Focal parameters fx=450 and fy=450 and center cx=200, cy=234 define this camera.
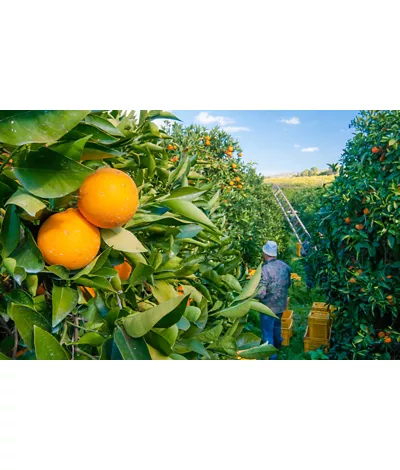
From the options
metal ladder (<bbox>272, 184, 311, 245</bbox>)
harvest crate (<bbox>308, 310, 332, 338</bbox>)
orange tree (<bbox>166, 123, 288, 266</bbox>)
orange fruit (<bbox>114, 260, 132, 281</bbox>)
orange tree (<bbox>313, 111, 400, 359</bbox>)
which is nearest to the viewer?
orange fruit (<bbox>114, 260, 132, 281</bbox>)

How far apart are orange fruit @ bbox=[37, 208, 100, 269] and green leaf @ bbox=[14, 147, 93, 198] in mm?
26

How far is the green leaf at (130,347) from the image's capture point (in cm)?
22

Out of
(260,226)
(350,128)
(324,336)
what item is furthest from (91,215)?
(260,226)

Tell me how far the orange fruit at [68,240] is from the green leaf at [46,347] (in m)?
0.04

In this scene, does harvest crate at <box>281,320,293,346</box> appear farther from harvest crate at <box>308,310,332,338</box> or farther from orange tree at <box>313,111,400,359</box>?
orange tree at <box>313,111,400,359</box>

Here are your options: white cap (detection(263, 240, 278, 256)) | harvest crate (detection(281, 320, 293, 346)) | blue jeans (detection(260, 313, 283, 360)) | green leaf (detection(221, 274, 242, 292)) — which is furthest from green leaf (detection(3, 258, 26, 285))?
harvest crate (detection(281, 320, 293, 346))

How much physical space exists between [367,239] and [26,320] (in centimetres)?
152

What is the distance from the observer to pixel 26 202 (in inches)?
9.3

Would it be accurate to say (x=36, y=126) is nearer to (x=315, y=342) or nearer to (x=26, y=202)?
(x=26, y=202)

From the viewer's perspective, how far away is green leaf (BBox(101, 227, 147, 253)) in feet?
0.94

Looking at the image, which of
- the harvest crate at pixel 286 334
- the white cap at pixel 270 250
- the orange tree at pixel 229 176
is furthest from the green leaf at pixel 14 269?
the harvest crate at pixel 286 334

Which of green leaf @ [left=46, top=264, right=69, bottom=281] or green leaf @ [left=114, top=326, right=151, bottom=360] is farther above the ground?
green leaf @ [left=46, top=264, right=69, bottom=281]

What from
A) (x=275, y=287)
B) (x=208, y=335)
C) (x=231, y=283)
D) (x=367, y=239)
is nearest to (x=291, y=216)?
(x=275, y=287)

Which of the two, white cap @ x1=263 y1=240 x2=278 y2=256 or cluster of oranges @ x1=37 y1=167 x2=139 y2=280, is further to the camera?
white cap @ x1=263 y1=240 x2=278 y2=256
